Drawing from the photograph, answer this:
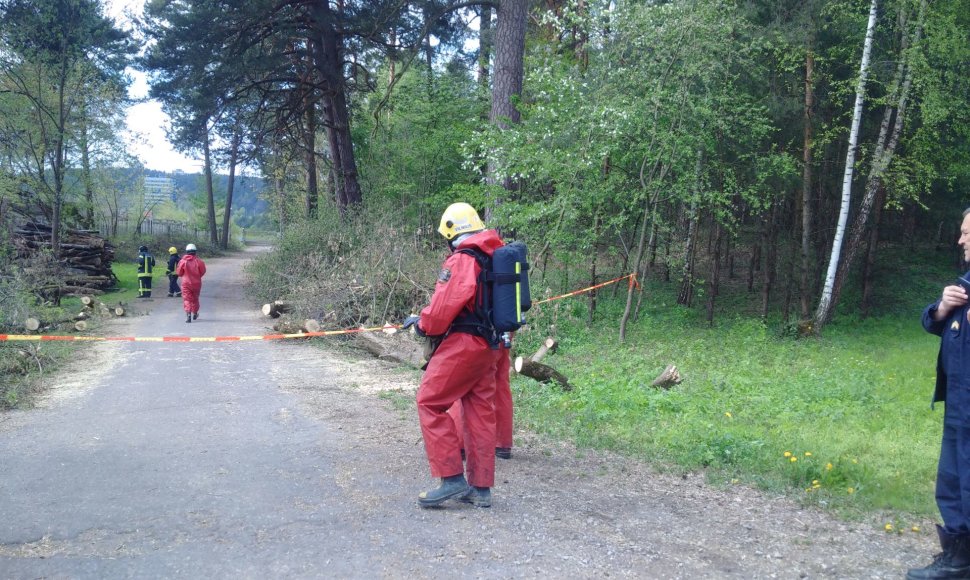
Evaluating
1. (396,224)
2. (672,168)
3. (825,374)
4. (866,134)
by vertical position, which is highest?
(866,134)

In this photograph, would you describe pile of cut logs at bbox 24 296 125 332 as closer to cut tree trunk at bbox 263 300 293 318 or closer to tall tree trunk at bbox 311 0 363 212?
cut tree trunk at bbox 263 300 293 318

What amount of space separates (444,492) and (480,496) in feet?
0.89

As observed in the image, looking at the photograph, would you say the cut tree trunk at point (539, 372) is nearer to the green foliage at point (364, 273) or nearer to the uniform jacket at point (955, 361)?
the green foliage at point (364, 273)

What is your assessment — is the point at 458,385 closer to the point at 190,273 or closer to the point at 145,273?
the point at 190,273

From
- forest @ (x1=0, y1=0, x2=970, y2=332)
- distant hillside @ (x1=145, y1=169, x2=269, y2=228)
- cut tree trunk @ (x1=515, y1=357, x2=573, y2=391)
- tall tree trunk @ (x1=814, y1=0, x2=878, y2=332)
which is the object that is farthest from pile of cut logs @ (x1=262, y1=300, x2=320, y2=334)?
distant hillside @ (x1=145, y1=169, x2=269, y2=228)

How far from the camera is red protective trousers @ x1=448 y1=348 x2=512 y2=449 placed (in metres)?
5.75

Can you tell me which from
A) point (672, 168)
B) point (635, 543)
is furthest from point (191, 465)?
point (672, 168)

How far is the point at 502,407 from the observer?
6023 millimetres

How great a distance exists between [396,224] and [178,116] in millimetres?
9975

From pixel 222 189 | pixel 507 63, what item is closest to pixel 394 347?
pixel 507 63

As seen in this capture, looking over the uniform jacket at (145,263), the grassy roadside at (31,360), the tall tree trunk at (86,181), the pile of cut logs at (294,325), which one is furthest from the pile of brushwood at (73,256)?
the pile of cut logs at (294,325)

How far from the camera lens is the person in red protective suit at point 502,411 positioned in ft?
18.9

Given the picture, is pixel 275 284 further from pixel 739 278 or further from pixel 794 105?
pixel 739 278

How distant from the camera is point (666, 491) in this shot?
543cm
